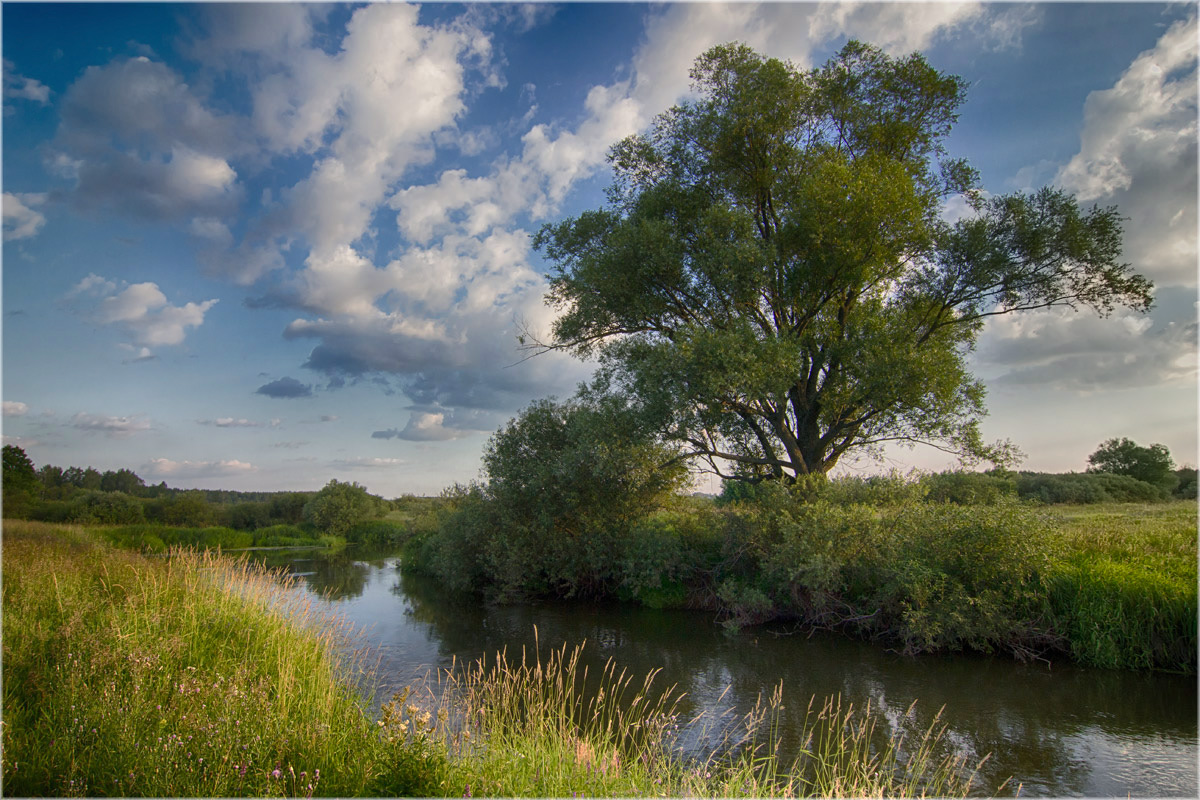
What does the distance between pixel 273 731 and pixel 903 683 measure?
10783mm

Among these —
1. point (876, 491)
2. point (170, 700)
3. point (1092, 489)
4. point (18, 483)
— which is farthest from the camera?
point (18, 483)

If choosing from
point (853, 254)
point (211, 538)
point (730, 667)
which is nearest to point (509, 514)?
point (730, 667)

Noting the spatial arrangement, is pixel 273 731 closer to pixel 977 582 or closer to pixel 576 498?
pixel 977 582

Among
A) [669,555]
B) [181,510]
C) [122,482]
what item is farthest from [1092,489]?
[122,482]

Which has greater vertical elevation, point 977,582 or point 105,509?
point 977,582

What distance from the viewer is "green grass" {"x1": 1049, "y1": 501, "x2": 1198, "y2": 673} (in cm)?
1142

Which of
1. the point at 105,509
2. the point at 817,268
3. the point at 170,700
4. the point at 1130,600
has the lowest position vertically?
the point at 105,509

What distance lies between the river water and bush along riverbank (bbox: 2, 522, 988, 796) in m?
0.86

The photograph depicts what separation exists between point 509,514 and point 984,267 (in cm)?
1753

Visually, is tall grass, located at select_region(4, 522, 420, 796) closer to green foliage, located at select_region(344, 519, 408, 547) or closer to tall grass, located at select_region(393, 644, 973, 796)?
tall grass, located at select_region(393, 644, 973, 796)

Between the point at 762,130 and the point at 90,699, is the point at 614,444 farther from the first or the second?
the point at 90,699

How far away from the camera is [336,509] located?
174 feet

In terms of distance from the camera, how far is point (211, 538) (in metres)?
41.4

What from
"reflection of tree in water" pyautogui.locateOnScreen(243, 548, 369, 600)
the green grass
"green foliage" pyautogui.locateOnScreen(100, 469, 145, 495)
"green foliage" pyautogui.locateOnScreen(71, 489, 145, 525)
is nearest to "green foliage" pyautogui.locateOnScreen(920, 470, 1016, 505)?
the green grass
